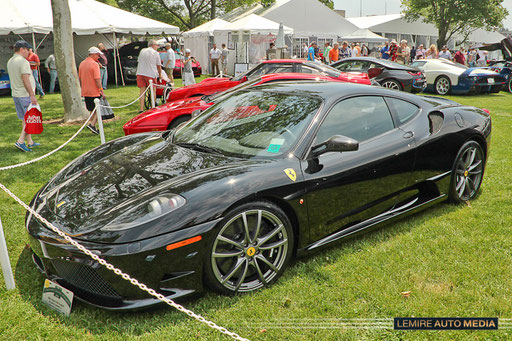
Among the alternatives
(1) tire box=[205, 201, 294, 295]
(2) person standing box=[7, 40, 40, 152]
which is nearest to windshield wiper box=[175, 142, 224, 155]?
(1) tire box=[205, 201, 294, 295]

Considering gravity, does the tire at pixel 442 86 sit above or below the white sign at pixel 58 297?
above

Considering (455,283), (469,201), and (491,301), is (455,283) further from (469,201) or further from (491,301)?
(469,201)

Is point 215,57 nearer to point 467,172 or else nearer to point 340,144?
point 467,172

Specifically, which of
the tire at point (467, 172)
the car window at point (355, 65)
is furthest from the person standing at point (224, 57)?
the tire at point (467, 172)

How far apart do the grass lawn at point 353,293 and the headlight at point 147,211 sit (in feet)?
2.05

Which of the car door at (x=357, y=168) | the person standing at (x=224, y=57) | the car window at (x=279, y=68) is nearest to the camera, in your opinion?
the car door at (x=357, y=168)

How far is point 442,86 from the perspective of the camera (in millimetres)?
14781

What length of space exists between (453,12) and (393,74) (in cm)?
3099

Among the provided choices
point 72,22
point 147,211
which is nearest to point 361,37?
point 72,22

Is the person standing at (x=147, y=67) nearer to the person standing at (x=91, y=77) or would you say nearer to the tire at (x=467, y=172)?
the person standing at (x=91, y=77)

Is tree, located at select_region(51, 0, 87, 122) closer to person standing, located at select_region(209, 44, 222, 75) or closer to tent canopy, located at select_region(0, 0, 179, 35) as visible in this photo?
tent canopy, located at select_region(0, 0, 179, 35)

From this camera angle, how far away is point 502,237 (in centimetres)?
379

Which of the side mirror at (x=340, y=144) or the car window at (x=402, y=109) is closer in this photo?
the side mirror at (x=340, y=144)

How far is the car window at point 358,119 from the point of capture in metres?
3.46
